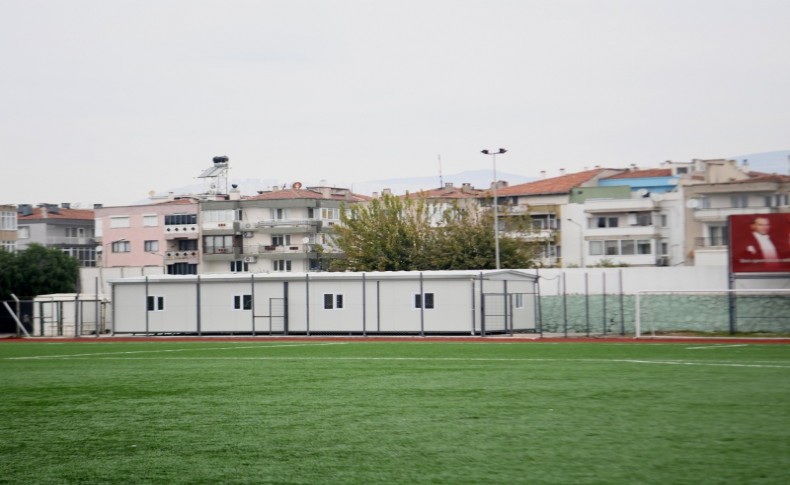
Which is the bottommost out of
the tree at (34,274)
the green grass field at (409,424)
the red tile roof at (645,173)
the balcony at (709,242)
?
the green grass field at (409,424)

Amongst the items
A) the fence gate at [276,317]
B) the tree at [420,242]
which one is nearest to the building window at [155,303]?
the fence gate at [276,317]

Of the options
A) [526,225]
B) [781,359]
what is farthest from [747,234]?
[526,225]

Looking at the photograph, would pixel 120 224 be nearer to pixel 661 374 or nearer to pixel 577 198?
pixel 577 198

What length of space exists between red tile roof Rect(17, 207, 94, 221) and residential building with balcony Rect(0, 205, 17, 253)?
269 inches

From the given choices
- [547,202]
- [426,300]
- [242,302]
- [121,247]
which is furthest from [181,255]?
[426,300]

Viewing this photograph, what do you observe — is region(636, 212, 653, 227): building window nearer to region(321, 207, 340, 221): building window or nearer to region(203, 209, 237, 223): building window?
region(321, 207, 340, 221): building window

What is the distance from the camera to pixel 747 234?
45.0 meters

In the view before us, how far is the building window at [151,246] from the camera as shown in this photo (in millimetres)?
106750

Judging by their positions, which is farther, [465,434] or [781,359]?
[781,359]

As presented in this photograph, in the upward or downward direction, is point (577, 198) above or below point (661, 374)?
above

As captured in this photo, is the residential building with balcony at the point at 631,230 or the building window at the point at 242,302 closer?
the building window at the point at 242,302

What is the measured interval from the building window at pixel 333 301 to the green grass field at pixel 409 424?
81.0 ft

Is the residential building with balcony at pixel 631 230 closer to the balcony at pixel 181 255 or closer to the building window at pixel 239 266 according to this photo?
the building window at pixel 239 266

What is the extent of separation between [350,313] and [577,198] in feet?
185
